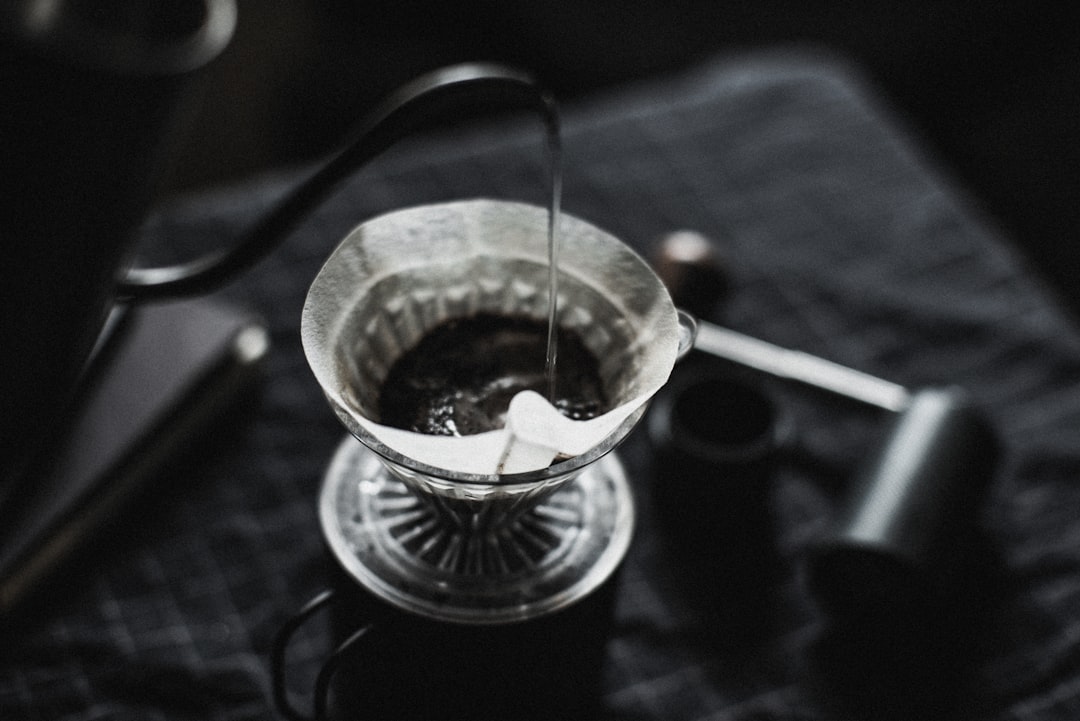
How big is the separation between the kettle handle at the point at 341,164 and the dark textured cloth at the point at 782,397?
0.20 metres

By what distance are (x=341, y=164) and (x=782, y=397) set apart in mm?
431

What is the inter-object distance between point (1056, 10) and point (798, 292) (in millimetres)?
899

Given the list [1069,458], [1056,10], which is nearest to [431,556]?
[1069,458]

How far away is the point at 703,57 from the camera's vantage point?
1.44 m

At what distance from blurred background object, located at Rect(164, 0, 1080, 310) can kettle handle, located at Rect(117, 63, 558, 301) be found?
94 cm

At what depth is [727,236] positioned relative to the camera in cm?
96

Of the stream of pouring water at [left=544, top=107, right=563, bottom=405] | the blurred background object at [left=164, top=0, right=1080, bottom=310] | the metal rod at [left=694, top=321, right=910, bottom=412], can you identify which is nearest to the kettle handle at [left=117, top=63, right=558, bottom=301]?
the stream of pouring water at [left=544, top=107, right=563, bottom=405]

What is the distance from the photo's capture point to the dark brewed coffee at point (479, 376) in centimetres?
54

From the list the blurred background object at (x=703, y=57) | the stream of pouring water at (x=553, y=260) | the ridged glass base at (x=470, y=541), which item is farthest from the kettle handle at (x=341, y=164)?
the blurred background object at (x=703, y=57)

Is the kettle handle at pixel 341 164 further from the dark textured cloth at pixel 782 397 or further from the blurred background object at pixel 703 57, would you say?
the blurred background object at pixel 703 57

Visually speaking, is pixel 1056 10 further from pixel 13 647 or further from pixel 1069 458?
pixel 13 647

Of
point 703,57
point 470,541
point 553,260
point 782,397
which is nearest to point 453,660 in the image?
point 470,541

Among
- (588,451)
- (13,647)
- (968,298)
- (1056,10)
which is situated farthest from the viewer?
(1056,10)

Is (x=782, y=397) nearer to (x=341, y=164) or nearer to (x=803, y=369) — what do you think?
(x=803, y=369)
